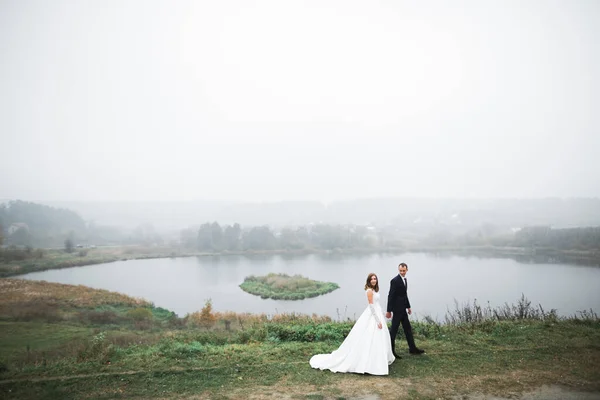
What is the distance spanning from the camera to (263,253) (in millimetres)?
103688

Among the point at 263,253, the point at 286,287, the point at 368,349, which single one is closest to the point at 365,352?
the point at 368,349

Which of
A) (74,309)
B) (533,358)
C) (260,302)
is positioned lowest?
(260,302)

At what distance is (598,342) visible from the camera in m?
8.84

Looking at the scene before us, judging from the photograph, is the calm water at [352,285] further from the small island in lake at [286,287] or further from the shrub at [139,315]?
the shrub at [139,315]

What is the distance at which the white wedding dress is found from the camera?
7.32 metres

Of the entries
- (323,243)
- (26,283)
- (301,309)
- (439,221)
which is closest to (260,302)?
(301,309)

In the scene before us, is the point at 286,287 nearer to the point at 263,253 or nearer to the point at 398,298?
the point at 398,298

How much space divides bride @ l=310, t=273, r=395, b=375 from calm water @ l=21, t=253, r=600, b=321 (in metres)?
16.0

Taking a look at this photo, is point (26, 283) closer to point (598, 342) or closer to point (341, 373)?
point (341, 373)

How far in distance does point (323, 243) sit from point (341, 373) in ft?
339

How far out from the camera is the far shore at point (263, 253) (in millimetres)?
62559

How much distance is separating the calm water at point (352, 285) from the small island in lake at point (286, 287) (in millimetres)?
1624

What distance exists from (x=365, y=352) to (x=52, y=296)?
34425mm

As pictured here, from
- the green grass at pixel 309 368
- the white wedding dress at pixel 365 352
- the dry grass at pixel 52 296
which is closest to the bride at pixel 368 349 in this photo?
the white wedding dress at pixel 365 352
